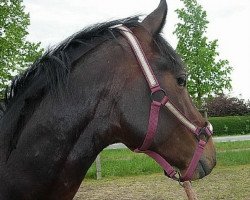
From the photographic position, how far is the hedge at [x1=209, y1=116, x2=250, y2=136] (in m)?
24.6

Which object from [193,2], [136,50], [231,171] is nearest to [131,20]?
[136,50]

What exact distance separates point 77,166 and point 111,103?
38 centimetres

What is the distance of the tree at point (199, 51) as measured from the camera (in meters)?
24.9

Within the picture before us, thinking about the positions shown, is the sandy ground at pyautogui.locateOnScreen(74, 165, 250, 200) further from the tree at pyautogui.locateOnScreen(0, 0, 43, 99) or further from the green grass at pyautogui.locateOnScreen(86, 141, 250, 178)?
the tree at pyautogui.locateOnScreen(0, 0, 43, 99)

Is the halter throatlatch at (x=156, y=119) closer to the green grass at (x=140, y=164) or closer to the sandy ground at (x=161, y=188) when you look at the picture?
the sandy ground at (x=161, y=188)

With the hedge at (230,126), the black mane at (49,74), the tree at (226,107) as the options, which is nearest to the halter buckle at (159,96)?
the black mane at (49,74)

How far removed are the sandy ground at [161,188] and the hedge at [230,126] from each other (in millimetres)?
14497

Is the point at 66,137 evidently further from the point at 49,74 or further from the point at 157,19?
the point at 157,19

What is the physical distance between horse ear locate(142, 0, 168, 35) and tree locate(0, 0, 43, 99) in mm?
14383

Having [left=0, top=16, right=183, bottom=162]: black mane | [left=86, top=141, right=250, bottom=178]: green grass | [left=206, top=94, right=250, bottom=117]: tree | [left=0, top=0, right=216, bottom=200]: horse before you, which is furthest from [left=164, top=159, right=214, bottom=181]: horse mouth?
[left=206, top=94, right=250, bottom=117]: tree

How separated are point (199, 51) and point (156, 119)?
23252 millimetres

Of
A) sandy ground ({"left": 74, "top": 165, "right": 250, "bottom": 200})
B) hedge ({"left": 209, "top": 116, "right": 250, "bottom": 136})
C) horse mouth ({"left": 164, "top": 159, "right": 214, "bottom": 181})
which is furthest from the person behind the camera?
hedge ({"left": 209, "top": 116, "right": 250, "bottom": 136})

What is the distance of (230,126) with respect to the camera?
25.2 metres

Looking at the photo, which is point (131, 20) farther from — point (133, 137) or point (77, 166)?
point (77, 166)
